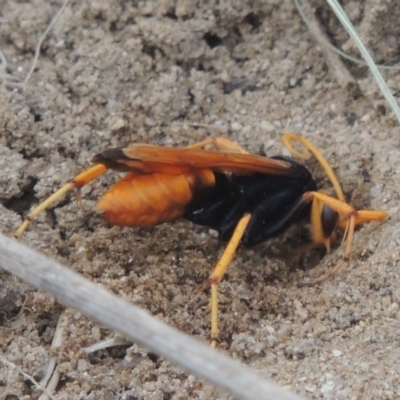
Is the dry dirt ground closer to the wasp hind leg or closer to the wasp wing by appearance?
the wasp hind leg

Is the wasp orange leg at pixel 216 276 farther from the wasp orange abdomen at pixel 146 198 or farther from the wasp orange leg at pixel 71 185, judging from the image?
the wasp orange leg at pixel 71 185

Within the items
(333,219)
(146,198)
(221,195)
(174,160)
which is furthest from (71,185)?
(333,219)

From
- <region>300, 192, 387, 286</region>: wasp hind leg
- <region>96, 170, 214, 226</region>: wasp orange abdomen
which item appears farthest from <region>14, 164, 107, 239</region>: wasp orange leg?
<region>300, 192, 387, 286</region>: wasp hind leg

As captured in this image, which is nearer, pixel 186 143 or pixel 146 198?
pixel 146 198

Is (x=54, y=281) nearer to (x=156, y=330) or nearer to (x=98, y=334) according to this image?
(x=156, y=330)

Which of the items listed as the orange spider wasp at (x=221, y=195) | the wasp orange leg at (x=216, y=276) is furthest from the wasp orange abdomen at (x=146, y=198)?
the wasp orange leg at (x=216, y=276)

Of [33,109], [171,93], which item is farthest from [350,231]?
[33,109]

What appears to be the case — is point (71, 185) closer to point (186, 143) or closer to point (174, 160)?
point (174, 160)
